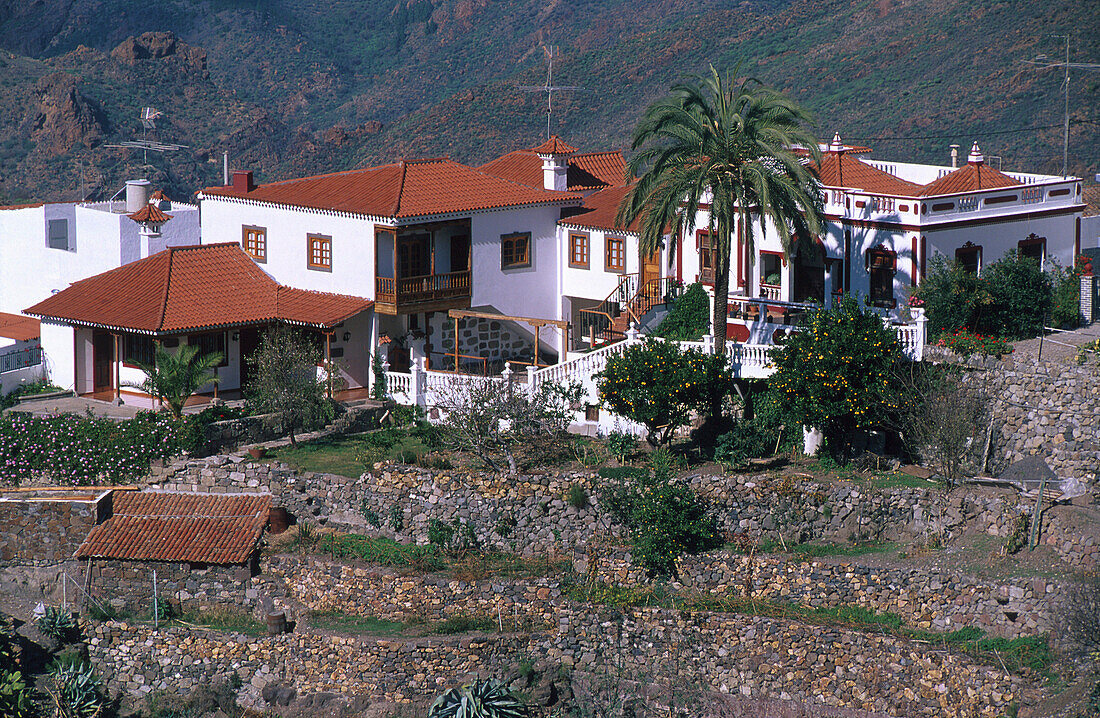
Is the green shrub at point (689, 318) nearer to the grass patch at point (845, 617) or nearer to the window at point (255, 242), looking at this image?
the grass patch at point (845, 617)

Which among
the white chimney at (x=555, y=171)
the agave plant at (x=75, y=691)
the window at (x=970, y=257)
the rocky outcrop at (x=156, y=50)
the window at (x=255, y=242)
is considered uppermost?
the rocky outcrop at (x=156, y=50)

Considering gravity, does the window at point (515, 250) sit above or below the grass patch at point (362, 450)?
above

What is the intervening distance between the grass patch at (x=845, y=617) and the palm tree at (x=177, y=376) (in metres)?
12.4

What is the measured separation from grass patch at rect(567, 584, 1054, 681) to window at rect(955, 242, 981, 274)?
12800 mm

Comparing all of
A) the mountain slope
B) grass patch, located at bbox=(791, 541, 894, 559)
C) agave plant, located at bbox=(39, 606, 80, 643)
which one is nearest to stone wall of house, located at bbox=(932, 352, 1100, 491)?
grass patch, located at bbox=(791, 541, 894, 559)

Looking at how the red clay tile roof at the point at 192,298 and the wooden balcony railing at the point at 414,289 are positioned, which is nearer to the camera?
the red clay tile roof at the point at 192,298

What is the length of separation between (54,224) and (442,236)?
18.0 meters

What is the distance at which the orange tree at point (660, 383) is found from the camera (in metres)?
34.0

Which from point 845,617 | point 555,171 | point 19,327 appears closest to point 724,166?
point 555,171

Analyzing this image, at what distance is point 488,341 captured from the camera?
146ft

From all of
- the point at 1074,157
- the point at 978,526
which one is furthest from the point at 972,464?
the point at 1074,157

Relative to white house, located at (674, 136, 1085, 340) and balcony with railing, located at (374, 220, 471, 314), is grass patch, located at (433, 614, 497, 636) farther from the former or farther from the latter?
balcony with railing, located at (374, 220, 471, 314)

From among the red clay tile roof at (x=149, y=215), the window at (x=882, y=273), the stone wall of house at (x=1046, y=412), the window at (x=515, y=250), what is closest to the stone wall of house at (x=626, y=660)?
the stone wall of house at (x=1046, y=412)

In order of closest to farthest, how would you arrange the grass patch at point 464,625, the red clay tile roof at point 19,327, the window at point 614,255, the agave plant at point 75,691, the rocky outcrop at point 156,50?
the agave plant at point 75,691, the grass patch at point 464,625, the window at point 614,255, the red clay tile roof at point 19,327, the rocky outcrop at point 156,50
